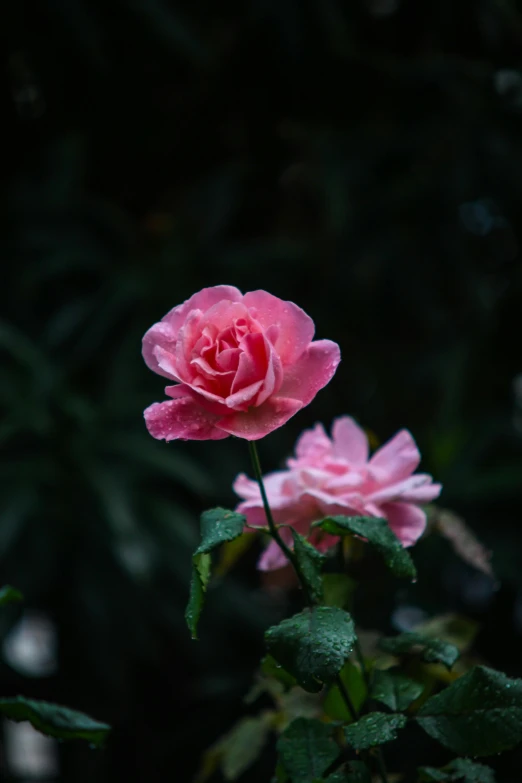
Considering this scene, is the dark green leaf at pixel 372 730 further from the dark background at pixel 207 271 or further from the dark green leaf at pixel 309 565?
the dark background at pixel 207 271

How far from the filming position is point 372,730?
266 mm

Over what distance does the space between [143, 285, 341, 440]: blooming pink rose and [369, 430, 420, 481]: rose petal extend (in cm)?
9

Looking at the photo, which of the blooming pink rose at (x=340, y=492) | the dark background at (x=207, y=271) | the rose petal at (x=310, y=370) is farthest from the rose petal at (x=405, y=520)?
the dark background at (x=207, y=271)

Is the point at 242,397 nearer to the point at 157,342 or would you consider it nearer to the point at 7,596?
the point at 157,342

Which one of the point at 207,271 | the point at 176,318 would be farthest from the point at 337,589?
the point at 207,271

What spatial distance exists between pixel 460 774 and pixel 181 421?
0.18 meters

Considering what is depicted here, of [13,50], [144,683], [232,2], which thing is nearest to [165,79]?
[232,2]

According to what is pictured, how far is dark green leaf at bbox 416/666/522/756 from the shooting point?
270 mm

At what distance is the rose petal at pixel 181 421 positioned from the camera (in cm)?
28

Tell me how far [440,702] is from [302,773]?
0.06 metres

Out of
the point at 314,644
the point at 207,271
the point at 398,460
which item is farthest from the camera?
the point at 207,271

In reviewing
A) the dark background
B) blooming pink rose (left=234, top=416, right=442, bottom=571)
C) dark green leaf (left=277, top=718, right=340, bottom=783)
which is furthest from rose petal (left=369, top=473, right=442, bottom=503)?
the dark background

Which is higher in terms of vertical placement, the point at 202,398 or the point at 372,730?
the point at 202,398

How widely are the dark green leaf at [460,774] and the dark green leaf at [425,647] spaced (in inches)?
1.6
